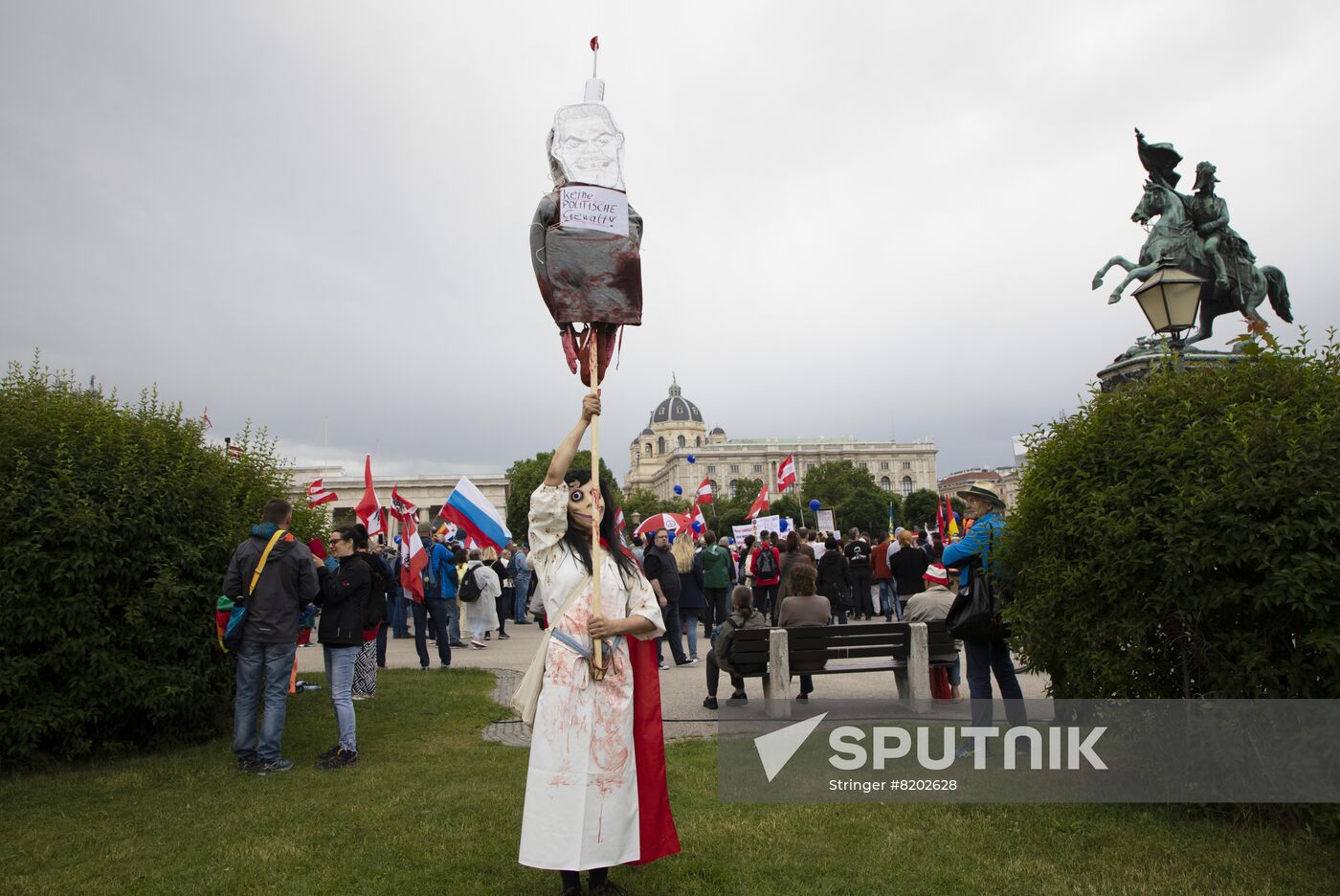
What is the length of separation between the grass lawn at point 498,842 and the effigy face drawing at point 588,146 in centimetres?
373

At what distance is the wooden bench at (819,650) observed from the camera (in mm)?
8461

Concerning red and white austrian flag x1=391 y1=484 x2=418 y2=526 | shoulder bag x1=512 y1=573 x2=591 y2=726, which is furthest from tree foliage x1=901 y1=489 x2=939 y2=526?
shoulder bag x1=512 y1=573 x2=591 y2=726

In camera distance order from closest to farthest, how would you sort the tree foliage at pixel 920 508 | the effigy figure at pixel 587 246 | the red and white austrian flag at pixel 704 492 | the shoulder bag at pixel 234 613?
the effigy figure at pixel 587 246, the shoulder bag at pixel 234 613, the red and white austrian flag at pixel 704 492, the tree foliage at pixel 920 508

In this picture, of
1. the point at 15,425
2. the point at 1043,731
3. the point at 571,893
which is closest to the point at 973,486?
the point at 1043,731

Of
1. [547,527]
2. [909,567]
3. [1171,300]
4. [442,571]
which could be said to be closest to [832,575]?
[909,567]

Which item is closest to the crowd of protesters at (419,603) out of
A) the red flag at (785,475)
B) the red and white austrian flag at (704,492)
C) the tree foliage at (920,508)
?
the red and white austrian flag at (704,492)

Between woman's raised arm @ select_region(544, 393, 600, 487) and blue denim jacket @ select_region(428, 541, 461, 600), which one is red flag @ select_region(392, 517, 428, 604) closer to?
blue denim jacket @ select_region(428, 541, 461, 600)

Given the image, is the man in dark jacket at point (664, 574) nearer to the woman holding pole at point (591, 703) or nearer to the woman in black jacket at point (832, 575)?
the woman in black jacket at point (832, 575)

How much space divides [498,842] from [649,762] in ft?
4.95

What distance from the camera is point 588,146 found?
17.0 feet

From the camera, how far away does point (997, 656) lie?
22.2 ft

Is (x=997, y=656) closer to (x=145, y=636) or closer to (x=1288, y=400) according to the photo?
(x=1288, y=400)

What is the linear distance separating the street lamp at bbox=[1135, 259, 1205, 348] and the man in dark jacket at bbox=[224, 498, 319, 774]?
7188 mm

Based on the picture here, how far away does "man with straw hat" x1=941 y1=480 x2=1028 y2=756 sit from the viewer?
657 centimetres
